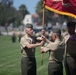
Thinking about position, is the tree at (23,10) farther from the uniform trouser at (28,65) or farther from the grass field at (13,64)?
the uniform trouser at (28,65)

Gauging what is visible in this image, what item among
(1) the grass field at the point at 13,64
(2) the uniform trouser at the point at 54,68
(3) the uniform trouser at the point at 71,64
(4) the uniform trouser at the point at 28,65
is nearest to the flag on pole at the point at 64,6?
(3) the uniform trouser at the point at 71,64

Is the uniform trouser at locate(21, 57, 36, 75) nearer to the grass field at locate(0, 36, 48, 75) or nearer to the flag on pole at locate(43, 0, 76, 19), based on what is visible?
the flag on pole at locate(43, 0, 76, 19)

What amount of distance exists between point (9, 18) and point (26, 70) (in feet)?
344

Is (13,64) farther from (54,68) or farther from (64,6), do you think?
(54,68)

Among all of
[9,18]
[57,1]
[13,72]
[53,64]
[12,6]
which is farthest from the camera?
[12,6]

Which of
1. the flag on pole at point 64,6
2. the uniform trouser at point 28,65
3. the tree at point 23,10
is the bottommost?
the tree at point 23,10

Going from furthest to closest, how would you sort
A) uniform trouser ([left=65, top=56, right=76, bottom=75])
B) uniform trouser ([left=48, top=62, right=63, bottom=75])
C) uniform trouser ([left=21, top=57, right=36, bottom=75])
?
uniform trouser ([left=21, top=57, right=36, bottom=75]) < uniform trouser ([left=65, top=56, right=76, bottom=75]) < uniform trouser ([left=48, top=62, right=63, bottom=75])

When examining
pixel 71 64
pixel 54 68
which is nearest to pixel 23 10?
pixel 71 64

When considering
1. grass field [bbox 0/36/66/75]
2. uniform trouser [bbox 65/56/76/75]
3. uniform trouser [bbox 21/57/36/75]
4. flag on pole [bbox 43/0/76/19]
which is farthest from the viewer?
grass field [bbox 0/36/66/75]

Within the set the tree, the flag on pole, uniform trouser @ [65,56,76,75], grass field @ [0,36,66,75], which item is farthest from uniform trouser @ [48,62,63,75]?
the tree

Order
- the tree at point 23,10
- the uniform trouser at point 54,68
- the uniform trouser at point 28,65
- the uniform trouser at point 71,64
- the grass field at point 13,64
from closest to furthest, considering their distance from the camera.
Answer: the uniform trouser at point 54,68 → the uniform trouser at point 71,64 → the uniform trouser at point 28,65 → the grass field at point 13,64 → the tree at point 23,10

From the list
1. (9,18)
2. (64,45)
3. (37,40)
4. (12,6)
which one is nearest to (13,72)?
(37,40)

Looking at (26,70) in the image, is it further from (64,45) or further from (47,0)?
(47,0)

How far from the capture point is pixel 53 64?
9125 millimetres
